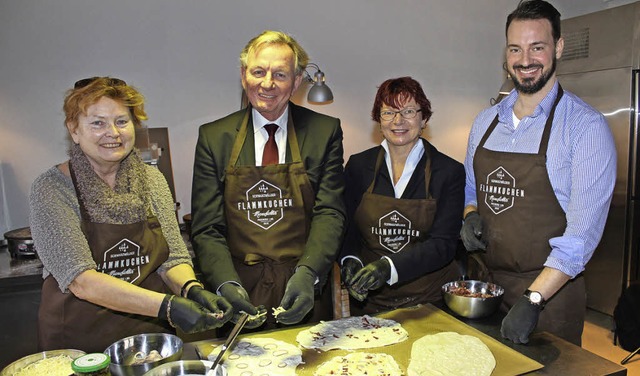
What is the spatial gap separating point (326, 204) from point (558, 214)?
89 cm

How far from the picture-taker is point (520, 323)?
1.65m

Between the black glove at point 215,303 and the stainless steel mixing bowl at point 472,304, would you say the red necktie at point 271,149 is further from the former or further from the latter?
the stainless steel mixing bowl at point 472,304

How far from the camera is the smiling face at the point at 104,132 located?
1789 millimetres

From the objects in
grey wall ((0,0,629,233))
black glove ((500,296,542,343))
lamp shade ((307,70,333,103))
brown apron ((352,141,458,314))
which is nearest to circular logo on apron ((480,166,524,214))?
brown apron ((352,141,458,314))

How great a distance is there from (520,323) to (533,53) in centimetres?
105

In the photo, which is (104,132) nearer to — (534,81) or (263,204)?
(263,204)

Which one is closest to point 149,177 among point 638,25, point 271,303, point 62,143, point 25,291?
point 271,303

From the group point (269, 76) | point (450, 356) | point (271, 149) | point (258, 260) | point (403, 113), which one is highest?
point (269, 76)

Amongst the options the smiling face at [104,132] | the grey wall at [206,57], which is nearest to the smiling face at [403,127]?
the smiling face at [104,132]

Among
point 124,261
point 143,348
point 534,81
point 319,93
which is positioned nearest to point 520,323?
point 534,81

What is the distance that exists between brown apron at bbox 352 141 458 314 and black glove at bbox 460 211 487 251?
6.4 inches

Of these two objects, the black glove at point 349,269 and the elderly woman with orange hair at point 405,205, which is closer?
the black glove at point 349,269

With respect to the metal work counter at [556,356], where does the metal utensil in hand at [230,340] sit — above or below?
above

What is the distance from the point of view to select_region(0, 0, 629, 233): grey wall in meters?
3.43
